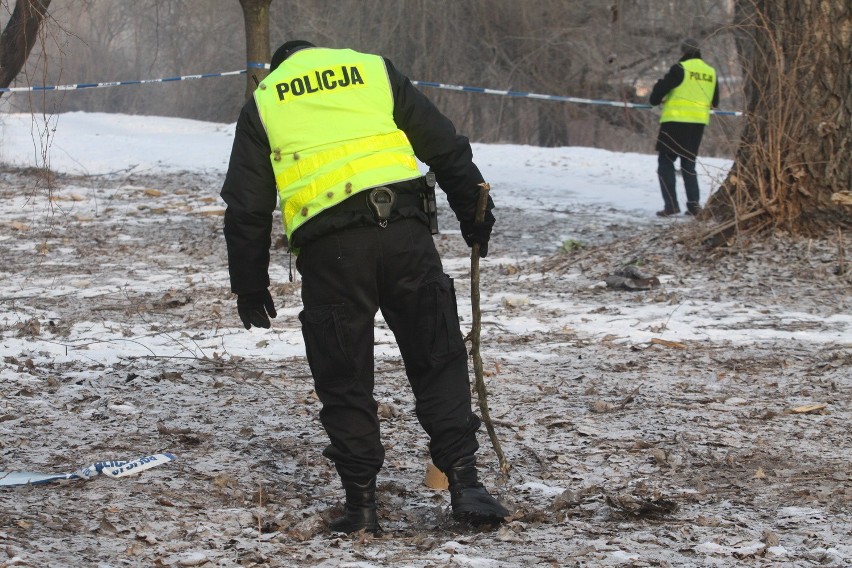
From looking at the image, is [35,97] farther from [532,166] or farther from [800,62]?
[800,62]

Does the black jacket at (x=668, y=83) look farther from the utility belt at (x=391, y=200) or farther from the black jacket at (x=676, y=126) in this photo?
the utility belt at (x=391, y=200)

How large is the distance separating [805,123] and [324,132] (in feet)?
18.3

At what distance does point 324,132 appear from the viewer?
3461 millimetres

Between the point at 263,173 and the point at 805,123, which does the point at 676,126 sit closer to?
the point at 805,123

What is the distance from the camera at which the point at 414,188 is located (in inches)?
140

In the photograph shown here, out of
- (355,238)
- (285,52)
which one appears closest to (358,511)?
(355,238)

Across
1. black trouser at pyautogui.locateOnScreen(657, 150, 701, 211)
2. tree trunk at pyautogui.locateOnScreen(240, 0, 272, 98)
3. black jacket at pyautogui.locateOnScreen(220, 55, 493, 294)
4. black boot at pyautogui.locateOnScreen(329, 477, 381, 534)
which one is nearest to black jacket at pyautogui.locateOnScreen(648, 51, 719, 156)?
black trouser at pyautogui.locateOnScreen(657, 150, 701, 211)

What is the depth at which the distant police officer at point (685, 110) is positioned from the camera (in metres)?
11.1

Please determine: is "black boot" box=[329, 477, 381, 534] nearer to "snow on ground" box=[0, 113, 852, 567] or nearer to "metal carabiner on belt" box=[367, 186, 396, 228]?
"snow on ground" box=[0, 113, 852, 567]

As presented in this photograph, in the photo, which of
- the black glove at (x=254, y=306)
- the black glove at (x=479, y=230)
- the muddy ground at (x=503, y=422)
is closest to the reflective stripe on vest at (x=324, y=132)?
the black glove at (x=254, y=306)

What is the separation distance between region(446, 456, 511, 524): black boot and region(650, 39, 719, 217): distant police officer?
25.7 feet

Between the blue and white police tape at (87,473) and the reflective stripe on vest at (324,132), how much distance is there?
1.22 meters

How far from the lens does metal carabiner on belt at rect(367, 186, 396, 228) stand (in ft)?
11.3

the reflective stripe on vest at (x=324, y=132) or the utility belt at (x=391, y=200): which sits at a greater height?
the reflective stripe on vest at (x=324, y=132)
